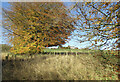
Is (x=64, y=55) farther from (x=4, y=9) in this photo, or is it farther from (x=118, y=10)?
(x=4, y=9)

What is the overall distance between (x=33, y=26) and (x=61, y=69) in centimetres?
339

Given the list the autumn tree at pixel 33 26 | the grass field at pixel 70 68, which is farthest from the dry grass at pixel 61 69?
the autumn tree at pixel 33 26

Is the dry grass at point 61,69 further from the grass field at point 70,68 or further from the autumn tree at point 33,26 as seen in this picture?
the autumn tree at point 33,26

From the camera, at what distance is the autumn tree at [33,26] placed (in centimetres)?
574

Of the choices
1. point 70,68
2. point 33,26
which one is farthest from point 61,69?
point 33,26

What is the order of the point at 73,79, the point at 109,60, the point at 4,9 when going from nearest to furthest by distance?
the point at 73,79 < the point at 109,60 < the point at 4,9

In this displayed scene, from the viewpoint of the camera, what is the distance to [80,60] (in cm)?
557

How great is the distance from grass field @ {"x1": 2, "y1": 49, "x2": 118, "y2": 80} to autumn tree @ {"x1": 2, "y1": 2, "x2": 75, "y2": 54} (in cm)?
95

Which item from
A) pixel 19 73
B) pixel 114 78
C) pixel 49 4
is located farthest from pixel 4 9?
pixel 114 78

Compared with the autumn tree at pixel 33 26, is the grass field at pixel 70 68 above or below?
below

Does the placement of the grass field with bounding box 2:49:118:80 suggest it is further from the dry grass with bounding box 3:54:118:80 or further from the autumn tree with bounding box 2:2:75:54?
the autumn tree with bounding box 2:2:75:54

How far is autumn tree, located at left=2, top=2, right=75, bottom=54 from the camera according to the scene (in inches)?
226

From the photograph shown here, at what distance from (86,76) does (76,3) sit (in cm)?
334

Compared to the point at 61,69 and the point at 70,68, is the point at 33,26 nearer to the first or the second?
the point at 61,69
